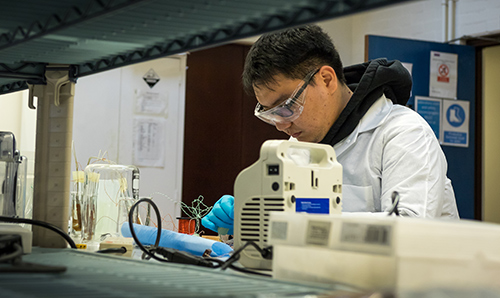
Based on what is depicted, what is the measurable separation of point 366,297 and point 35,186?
2.61 ft

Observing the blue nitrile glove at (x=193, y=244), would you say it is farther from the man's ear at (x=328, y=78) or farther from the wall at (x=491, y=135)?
the wall at (x=491, y=135)

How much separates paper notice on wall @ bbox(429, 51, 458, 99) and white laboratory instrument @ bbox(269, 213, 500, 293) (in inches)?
160

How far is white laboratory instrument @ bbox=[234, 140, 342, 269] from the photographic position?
104 cm

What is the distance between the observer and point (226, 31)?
0.77m

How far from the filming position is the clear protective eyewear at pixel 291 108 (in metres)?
1.70

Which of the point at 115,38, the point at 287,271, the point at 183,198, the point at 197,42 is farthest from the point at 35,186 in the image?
the point at 183,198

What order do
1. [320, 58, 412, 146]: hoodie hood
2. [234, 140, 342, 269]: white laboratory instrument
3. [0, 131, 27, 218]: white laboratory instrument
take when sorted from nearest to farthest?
[234, 140, 342, 269]: white laboratory instrument < [0, 131, 27, 218]: white laboratory instrument < [320, 58, 412, 146]: hoodie hood

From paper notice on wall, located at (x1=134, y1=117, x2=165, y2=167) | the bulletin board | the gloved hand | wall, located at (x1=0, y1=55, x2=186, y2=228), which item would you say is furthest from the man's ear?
paper notice on wall, located at (x1=134, y1=117, x2=165, y2=167)

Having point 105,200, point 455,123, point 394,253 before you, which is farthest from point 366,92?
point 455,123

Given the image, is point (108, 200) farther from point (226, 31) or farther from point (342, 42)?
point (342, 42)

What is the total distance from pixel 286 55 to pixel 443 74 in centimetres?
312

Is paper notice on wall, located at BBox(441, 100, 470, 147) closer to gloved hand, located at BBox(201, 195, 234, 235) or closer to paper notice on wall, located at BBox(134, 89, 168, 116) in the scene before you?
paper notice on wall, located at BBox(134, 89, 168, 116)

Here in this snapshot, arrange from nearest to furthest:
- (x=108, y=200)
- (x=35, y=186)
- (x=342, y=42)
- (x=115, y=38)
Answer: (x=115, y=38) < (x=35, y=186) < (x=108, y=200) < (x=342, y=42)

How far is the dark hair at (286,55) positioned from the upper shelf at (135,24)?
76 cm
